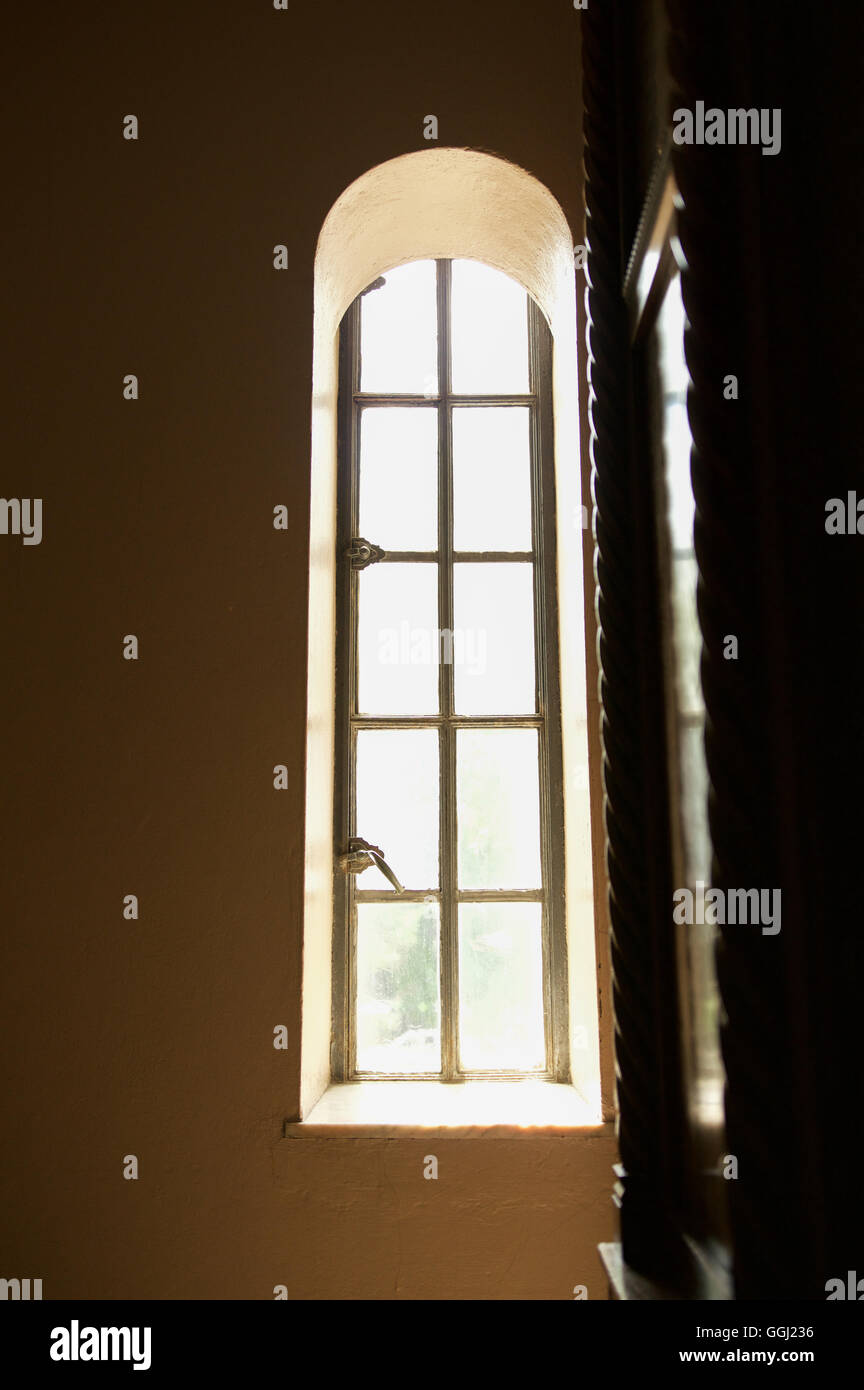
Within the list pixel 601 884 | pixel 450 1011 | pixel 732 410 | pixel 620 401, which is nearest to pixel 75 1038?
pixel 450 1011

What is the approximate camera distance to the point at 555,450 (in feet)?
6.63

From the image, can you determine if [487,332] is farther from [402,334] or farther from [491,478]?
[491,478]

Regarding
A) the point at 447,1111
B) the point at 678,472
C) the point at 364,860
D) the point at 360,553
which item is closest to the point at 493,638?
the point at 360,553

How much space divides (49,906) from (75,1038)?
22 centimetres

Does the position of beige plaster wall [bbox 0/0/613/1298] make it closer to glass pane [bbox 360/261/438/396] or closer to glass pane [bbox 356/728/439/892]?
glass pane [bbox 356/728/439/892]

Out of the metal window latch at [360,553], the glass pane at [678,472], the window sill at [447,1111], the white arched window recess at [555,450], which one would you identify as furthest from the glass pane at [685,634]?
the metal window latch at [360,553]

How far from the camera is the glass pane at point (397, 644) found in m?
2.00

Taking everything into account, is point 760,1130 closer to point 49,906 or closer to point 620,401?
point 620,401

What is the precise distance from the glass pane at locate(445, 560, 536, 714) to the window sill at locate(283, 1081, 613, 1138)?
0.75 meters

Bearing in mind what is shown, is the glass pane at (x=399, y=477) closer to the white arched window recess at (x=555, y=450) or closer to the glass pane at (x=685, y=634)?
the white arched window recess at (x=555, y=450)

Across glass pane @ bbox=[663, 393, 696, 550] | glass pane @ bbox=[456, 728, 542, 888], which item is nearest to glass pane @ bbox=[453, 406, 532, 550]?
glass pane @ bbox=[456, 728, 542, 888]

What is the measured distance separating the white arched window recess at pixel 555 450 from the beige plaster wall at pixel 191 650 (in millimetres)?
56

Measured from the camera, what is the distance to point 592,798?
1.59 metres
